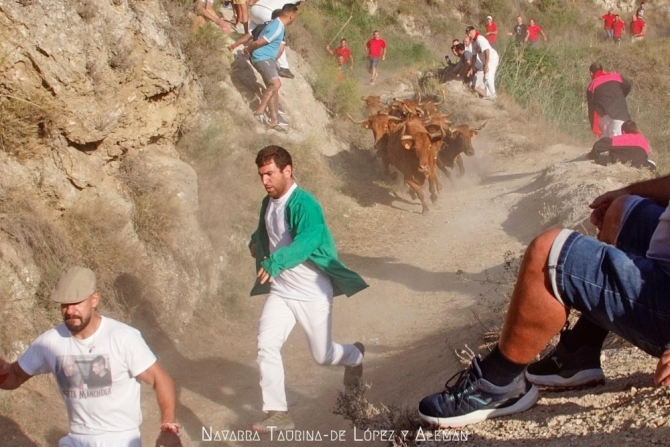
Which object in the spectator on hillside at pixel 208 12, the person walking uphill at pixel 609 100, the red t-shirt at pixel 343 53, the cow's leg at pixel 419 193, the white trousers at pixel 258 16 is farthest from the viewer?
the red t-shirt at pixel 343 53

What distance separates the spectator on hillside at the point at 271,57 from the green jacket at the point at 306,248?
8.12m

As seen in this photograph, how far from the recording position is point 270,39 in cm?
1414

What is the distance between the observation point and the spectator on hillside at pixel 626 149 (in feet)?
42.4

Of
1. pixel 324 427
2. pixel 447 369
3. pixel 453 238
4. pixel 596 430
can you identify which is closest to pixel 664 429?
pixel 596 430

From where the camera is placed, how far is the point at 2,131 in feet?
26.1

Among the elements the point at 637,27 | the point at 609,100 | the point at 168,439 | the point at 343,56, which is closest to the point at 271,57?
the point at 609,100

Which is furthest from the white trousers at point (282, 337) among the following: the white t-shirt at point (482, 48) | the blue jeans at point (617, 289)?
the white t-shirt at point (482, 48)

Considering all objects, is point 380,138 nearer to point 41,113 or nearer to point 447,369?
point 41,113

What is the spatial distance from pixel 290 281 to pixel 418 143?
27.8 ft

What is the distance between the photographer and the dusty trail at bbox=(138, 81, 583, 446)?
22.9 ft

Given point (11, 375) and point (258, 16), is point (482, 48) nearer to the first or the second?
point (258, 16)

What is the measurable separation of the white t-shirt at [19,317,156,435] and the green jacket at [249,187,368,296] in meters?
1.59

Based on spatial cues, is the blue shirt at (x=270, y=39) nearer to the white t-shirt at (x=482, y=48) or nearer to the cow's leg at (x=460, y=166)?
the cow's leg at (x=460, y=166)

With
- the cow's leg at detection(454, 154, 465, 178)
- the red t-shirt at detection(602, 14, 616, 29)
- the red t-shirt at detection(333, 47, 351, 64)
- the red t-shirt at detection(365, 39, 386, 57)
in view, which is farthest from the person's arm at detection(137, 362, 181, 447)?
the red t-shirt at detection(602, 14, 616, 29)
